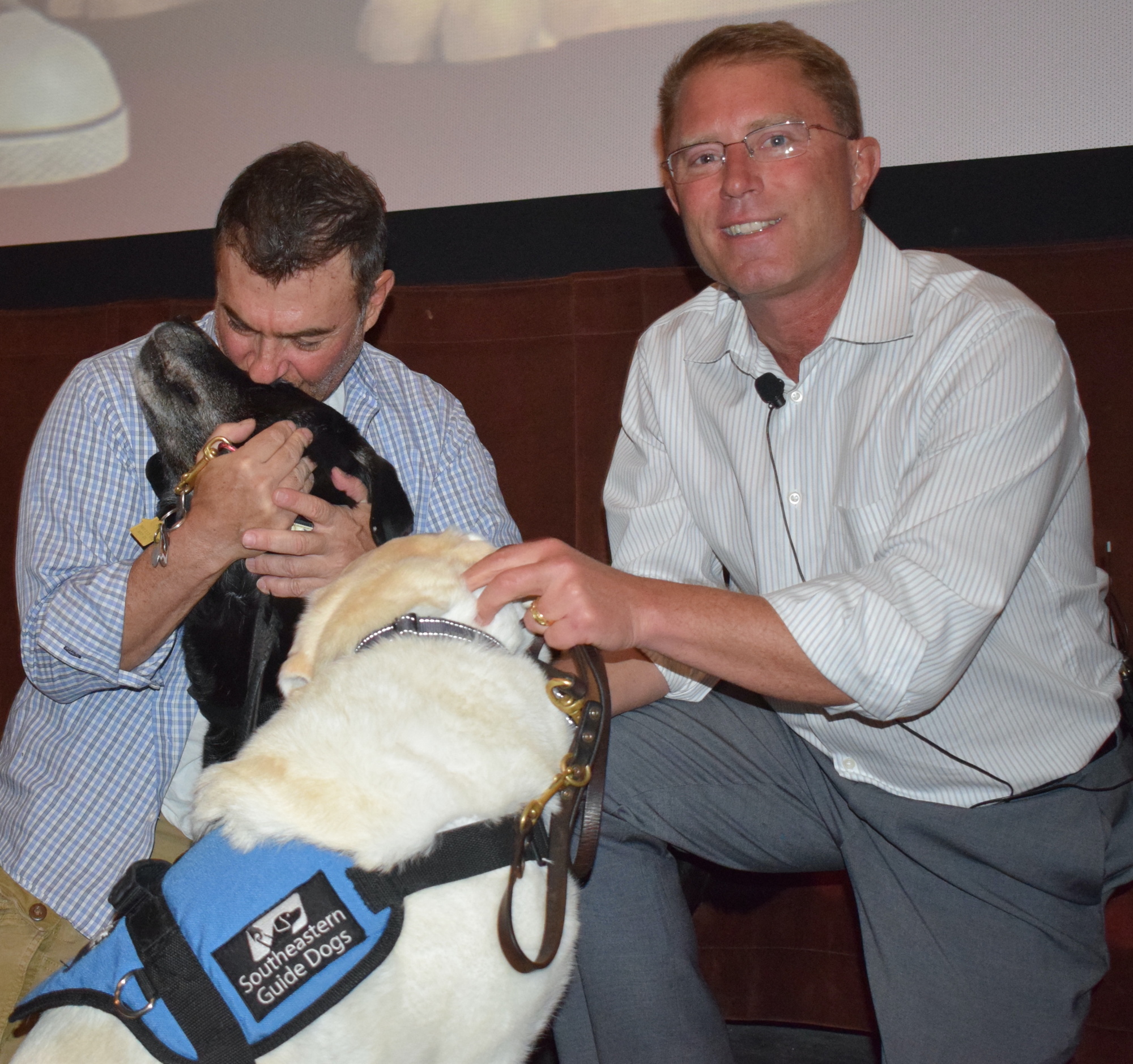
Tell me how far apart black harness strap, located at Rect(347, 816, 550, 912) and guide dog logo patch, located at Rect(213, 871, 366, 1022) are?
3cm

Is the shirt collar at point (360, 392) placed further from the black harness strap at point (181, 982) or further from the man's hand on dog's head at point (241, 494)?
the black harness strap at point (181, 982)

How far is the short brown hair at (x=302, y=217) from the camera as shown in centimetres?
177

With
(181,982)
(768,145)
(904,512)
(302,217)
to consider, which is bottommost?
(181,982)

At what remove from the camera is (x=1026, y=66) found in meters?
2.43

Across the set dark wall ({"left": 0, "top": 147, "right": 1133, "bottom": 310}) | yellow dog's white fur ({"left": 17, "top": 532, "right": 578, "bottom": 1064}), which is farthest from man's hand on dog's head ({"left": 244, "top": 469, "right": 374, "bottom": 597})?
dark wall ({"left": 0, "top": 147, "right": 1133, "bottom": 310})

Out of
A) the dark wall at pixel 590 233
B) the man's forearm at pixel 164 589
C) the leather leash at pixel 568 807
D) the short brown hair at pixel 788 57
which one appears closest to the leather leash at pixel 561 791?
the leather leash at pixel 568 807

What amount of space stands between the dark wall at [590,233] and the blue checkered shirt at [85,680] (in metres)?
1.21

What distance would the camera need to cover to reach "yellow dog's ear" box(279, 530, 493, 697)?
1.22 m

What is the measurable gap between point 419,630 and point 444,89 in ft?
7.22

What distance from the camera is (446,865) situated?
3.58 ft

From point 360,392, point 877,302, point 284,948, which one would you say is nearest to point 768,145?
point 877,302

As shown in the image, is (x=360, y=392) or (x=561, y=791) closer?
(x=561, y=791)

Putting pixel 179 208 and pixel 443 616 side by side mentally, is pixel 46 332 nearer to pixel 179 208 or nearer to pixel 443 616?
pixel 179 208

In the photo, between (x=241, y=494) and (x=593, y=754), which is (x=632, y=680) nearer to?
(x=593, y=754)
